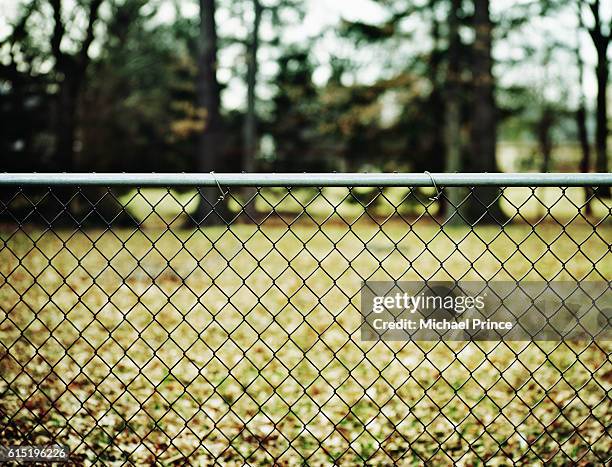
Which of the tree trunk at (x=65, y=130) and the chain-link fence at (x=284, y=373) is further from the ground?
the tree trunk at (x=65, y=130)

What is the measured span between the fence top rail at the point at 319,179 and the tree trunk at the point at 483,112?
1330cm

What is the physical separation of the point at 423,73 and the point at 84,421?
16.4 meters

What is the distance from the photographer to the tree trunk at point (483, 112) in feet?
47.2

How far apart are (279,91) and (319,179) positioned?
20.6m

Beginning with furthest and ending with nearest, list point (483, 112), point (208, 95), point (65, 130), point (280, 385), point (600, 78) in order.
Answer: point (600, 78), point (483, 112), point (208, 95), point (65, 130), point (280, 385)

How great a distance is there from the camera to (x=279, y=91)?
2158 centimetres

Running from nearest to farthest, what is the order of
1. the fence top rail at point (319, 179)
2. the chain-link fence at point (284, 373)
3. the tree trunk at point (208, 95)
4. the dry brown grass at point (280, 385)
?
the fence top rail at point (319, 179)
the chain-link fence at point (284, 373)
the dry brown grass at point (280, 385)
the tree trunk at point (208, 95)

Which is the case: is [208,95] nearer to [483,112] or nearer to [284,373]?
[483,112]

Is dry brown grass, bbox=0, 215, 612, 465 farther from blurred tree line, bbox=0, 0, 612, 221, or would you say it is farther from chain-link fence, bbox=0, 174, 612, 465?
blurred tree line, bbox=0, 0, 612, 221

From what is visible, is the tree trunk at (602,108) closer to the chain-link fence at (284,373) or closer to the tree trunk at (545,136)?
the tree trunk at (545,136)

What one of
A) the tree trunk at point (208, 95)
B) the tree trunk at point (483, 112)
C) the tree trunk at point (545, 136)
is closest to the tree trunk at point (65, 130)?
the tree trunk at point (208, 95)

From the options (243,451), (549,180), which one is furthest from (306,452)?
(549,180)

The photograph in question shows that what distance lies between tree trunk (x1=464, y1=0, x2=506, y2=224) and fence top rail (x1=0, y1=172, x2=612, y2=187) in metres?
13.3

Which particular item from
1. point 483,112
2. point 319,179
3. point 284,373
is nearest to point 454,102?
point 483,112
